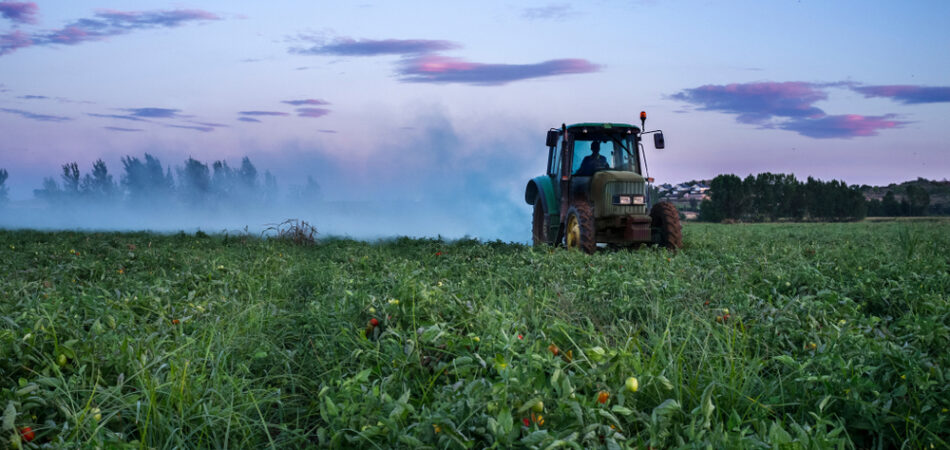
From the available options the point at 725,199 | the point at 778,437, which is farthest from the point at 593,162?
the point at 725,199

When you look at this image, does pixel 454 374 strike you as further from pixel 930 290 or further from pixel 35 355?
pixel 930 290

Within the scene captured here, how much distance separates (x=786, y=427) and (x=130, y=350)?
3.48 m

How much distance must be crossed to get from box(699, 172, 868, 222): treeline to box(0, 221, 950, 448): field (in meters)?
35.1

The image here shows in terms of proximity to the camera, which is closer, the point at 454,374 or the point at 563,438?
the point at 563,438

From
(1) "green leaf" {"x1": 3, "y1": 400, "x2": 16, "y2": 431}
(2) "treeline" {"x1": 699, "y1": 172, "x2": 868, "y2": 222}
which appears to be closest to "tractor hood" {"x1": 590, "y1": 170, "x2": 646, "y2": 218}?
(1) "green leaf" {"x1": 3, "y1": 400, "x2": 16, "y2": 431}

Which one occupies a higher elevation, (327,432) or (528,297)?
(528,297)

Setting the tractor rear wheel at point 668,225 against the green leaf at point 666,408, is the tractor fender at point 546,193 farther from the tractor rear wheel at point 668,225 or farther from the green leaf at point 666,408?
the green leaf at point 666,408

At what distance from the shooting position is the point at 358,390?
9.27 feet

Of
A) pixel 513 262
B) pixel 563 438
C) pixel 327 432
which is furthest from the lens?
pixel 513 262

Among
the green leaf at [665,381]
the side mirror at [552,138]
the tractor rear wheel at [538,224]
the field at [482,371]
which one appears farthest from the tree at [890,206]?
the green leaf at [665,381]

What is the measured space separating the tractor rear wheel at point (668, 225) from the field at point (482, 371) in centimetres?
Result: 491

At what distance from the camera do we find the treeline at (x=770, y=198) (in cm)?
3850

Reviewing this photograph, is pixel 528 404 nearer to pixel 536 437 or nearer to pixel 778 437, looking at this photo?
pixel 536 437

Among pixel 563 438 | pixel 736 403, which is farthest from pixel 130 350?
pixel 736 403
